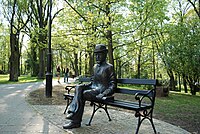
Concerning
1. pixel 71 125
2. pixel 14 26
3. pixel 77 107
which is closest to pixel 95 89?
pixel 77 107

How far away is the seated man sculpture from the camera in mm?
5316

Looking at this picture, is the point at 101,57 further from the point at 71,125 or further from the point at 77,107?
the point at 71,125

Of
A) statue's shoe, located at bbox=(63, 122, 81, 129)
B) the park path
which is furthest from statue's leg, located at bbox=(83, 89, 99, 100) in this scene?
the park path

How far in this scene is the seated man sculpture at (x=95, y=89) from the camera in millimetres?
5316

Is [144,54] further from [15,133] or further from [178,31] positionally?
[15,133]

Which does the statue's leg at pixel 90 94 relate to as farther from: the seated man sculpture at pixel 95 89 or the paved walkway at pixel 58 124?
→ the paved walkway at pixel 58 124

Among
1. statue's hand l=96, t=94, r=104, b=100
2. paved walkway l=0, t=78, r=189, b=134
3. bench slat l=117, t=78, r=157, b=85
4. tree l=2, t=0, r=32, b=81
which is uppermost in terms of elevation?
tree l=2, t=0, r=32, b=81

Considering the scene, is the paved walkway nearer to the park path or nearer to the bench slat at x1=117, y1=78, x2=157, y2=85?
the park path

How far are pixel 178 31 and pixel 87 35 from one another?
612 centimetres

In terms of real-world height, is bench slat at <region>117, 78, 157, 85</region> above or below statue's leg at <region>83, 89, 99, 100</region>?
above

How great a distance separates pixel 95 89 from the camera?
18.6ft

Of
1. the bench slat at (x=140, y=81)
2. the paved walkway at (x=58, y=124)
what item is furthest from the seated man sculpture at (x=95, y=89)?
the bench slat at (x=140, y=81)

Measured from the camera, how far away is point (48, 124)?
5457 mm

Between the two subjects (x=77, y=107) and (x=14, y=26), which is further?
(x=14, y=26)
